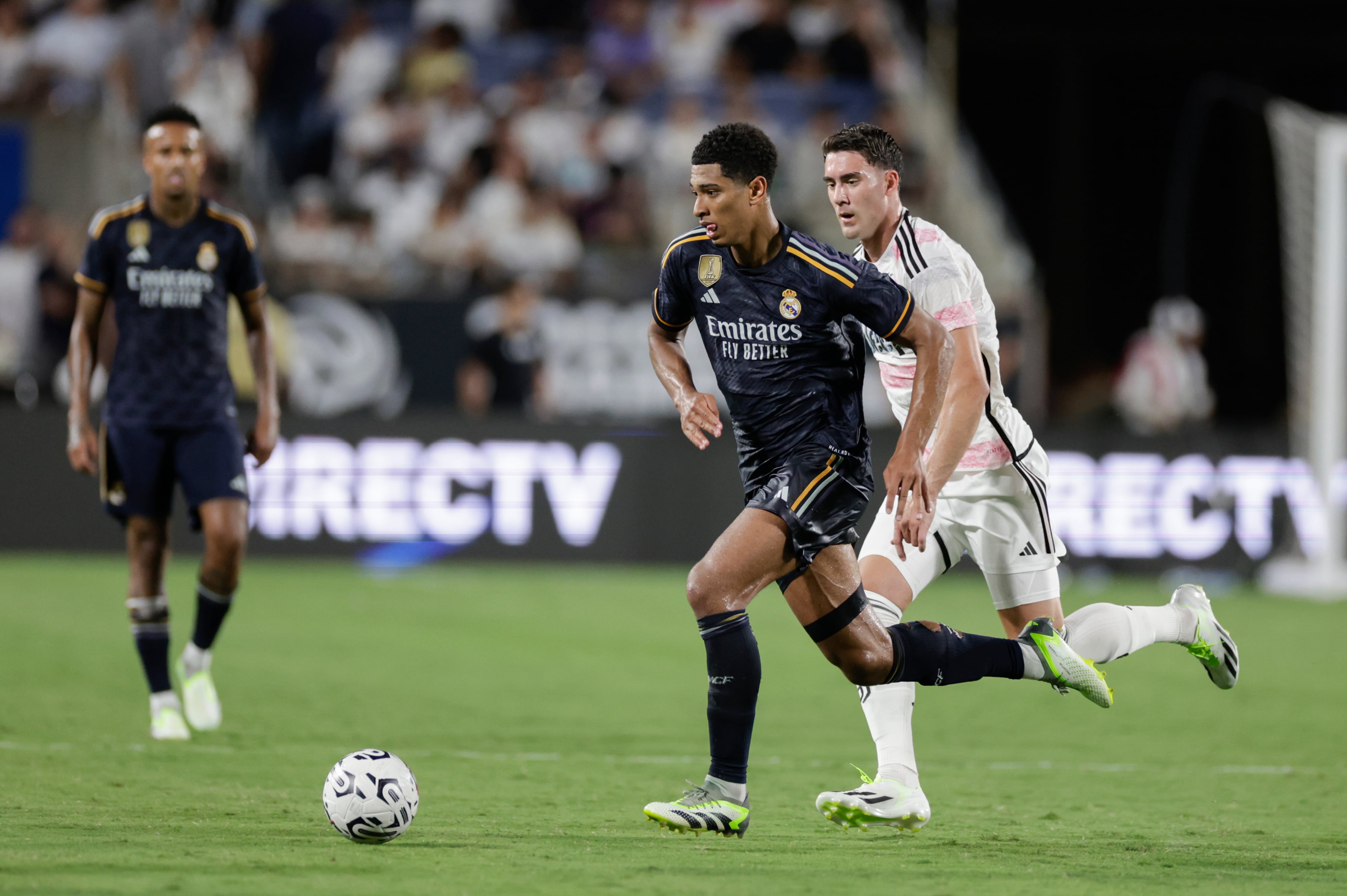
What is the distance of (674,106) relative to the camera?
1825 cm

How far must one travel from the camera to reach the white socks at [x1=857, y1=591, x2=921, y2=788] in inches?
219

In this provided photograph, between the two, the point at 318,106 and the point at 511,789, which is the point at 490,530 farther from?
the point at 511,789

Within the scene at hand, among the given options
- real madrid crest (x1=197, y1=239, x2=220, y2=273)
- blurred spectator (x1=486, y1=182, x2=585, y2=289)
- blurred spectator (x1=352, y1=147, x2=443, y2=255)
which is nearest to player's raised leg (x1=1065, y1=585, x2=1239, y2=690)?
real madrid crest (x1=197, y1=239, x2=220, y2=273)

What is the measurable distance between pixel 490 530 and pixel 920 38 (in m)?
10.6

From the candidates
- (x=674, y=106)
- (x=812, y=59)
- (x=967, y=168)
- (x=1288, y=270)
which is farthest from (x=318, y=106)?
(x=1288, y=270)

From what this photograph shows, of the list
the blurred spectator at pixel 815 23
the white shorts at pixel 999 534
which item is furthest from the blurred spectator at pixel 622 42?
the white shorts at pixel 999 534

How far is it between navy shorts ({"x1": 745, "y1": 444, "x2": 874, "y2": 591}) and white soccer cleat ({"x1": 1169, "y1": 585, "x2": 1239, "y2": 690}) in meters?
1.62

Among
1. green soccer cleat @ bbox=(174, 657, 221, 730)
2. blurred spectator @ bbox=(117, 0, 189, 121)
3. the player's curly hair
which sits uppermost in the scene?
blurred spectator @ bbox=(117, 0, 189, 121)

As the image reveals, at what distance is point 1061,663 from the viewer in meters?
5.55

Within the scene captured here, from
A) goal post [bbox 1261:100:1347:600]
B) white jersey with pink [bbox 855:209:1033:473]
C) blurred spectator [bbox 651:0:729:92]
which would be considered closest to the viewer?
white jersey with pink [bbox 855:209:1033:473]

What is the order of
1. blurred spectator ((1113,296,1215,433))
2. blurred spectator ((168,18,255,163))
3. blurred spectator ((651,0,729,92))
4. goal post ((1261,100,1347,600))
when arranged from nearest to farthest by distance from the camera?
goal post ((1261,100,1347,600)) → blurred spectator ((168,18,255,163)) → blurred spectator ((1113,296,1215,433)) → blurred spectator ((651,0,729,92))

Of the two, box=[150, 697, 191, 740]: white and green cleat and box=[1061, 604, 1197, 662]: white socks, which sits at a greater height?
box=[1061, 604, 1197, 662]: white socks

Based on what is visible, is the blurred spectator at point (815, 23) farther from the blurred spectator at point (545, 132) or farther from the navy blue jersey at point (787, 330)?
the navy blue jersey at point (787, 330)

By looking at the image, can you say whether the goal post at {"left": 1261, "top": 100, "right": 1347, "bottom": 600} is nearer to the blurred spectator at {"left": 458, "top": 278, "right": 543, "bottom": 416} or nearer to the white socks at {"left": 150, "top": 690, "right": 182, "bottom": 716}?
the blurred spectator at {"left": 458, "top": 278, "right": 543, "bottom": 416}
